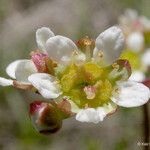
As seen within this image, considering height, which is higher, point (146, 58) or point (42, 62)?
point (42, 62)

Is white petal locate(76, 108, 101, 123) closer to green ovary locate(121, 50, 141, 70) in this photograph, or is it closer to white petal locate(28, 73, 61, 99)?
white petal locate(28, 73, 61, 99)

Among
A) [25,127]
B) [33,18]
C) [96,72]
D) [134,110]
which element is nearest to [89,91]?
[96,72]

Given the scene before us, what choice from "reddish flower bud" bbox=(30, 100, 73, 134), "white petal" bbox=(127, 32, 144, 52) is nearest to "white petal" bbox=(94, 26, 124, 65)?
"reddish flower bud" bbox=(30, 100, 73, 134)

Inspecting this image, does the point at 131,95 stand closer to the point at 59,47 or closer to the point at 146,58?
the point at 59,47

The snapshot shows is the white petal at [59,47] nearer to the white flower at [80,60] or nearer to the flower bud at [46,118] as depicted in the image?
the white flower at [80,60]

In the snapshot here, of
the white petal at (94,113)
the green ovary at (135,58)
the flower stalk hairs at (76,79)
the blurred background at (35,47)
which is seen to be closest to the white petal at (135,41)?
the green ovary at (135,58)

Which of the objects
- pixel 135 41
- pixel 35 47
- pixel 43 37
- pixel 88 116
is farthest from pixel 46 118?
pixel 35 47

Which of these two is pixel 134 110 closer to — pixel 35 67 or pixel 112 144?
pixel 112 144
